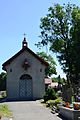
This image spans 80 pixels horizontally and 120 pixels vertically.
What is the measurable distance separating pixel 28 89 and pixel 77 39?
539 inches

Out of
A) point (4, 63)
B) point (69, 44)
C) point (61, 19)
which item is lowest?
point (4, 63)

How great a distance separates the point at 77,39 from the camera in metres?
61.0

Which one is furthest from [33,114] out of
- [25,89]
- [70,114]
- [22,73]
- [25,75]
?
[25,75]

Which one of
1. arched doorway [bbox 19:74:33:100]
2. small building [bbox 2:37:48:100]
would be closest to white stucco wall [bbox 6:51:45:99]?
small building [bbox 2:37:48:100]

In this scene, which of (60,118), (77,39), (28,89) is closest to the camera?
(60,118)

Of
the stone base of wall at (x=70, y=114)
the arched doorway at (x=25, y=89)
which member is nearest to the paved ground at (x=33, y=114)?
the stone base of wall at (x=70, y=114)

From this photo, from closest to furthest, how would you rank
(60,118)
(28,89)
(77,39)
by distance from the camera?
(60,118)
(28,89)
(77,39)

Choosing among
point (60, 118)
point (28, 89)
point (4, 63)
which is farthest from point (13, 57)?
point (60, 118)

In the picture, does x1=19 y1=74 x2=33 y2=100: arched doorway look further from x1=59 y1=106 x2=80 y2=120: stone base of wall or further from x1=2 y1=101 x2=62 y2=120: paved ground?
x1=59 y1=106 x2=80 y2=120: stone base of wall

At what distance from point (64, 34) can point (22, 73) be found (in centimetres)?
1382

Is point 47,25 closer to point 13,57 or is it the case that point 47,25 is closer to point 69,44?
point 69,44

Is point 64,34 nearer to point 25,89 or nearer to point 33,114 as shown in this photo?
point 25,89

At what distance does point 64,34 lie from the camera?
63094 mm

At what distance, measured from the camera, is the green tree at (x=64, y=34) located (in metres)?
61.7
